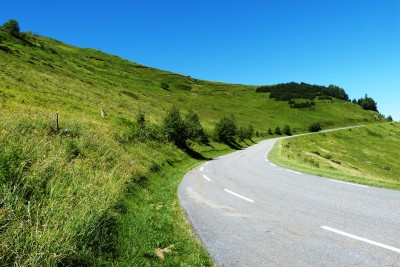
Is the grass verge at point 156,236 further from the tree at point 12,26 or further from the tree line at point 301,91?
the tree line at point 301,91

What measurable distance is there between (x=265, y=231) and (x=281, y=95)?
158117mm

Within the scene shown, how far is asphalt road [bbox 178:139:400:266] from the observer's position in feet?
19.2

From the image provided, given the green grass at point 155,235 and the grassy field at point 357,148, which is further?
the grassy field at point 357,148

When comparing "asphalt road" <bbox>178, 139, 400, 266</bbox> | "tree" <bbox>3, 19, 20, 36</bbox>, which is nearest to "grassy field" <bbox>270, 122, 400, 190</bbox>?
"asphalt road" <bbox>178, 139, 400, 266</bbox>

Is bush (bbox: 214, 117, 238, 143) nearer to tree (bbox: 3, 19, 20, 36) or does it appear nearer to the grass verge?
the grass verge

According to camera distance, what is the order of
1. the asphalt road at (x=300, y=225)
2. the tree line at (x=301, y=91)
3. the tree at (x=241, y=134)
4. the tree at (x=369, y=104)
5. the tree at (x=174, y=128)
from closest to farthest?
the asphalt road at (x=300, y=225) → the tree at (x=174, y=128) → the tree at (x=241, y=134) → the tree line at (x=301, y=91) → the tree at (x=369, y=104)

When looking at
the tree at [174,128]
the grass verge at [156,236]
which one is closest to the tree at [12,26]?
the tree at [174,128]

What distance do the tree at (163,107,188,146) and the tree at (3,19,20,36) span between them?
83.1 metres

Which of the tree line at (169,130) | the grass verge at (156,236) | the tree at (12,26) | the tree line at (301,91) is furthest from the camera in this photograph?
the tree line at (301,91)

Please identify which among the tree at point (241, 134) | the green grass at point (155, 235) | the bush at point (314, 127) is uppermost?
the bush at point (314, 127)

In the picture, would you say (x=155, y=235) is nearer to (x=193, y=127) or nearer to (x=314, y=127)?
(x=193, y=127)

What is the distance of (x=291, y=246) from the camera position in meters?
6.46

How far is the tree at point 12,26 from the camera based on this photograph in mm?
93250

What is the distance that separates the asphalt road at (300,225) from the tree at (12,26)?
A: 106 m
